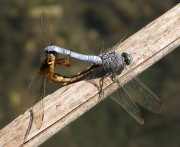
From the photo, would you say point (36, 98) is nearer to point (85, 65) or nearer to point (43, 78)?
point (43, 78)

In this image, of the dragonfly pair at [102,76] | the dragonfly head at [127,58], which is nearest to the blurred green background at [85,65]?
the dragonfly pair at [102,76]

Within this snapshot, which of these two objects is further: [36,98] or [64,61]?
[64,61]

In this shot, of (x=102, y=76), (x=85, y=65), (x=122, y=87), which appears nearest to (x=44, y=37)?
(x=102, y=76)

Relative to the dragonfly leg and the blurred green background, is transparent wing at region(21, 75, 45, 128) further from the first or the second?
Answer: the blurred green background

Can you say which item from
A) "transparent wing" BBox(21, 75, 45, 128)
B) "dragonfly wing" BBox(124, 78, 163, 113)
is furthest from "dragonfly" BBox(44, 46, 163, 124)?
"transparent wing" BBox(21, 75, 45, 128)

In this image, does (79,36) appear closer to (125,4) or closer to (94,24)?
(94,24)

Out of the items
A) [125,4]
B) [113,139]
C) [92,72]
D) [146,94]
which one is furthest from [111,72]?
[125,4]

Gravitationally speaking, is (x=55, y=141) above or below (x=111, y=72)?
below

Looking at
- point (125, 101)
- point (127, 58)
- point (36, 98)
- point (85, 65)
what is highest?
point (127, 58)
